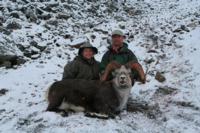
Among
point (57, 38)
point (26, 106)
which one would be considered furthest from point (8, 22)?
point (26, 106)

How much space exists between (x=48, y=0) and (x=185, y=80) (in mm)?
9581

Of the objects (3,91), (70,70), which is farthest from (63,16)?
(70,70)

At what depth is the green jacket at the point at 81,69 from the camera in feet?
32.0

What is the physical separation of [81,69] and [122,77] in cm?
151

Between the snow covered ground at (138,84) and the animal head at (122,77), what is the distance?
688 mm

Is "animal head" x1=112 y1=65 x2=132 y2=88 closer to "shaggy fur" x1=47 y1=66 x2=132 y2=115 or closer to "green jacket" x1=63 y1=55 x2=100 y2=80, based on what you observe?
"shaggy fur" x1=47 y1=66 x2=132 y2=115

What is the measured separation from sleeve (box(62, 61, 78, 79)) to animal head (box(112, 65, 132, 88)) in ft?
3.94

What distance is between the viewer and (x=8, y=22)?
49.4ft

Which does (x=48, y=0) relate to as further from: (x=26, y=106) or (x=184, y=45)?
(x=26, y=106)

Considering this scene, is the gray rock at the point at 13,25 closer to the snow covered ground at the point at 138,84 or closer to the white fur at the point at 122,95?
the snow covered ground at the point at 138,84

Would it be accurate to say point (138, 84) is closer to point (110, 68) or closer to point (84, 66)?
point (84, 66)

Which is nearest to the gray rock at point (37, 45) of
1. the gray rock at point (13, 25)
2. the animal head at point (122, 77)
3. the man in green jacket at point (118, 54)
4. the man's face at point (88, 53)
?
the gray rock at point (13, 25)

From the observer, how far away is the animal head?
880 centimetres

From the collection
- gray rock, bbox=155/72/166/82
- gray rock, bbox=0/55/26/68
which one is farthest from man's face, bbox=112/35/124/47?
gray rock, bbox=0/55/26/68
